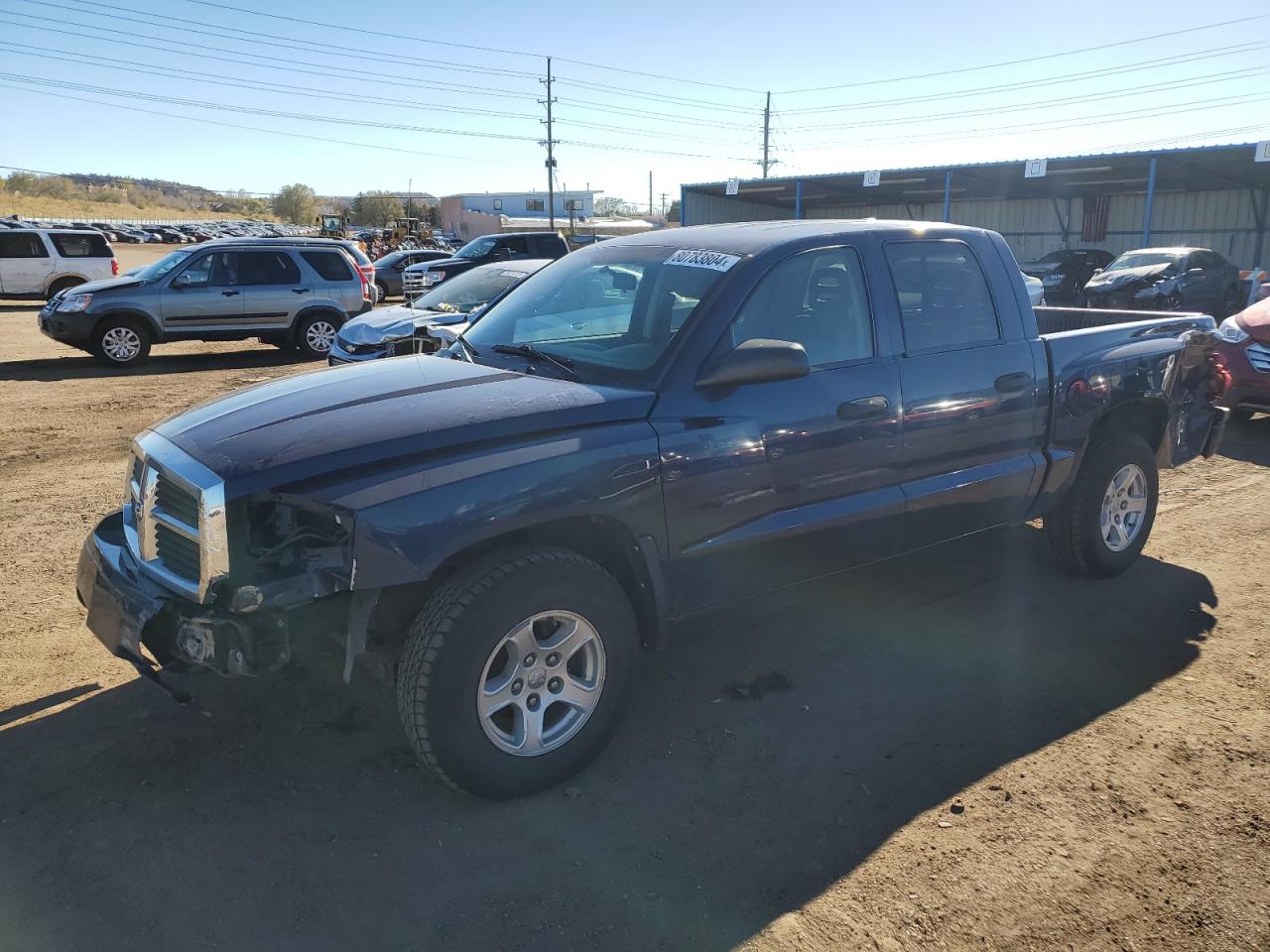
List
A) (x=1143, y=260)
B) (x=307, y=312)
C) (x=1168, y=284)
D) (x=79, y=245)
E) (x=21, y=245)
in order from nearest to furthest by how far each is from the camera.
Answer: (x=307, y=312) → (x=1168, y=284) → (x=1143, y=260) → (x=21, y=245) → (x=79, y=245)

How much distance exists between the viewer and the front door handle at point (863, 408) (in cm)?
382

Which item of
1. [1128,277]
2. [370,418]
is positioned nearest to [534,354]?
[370,418]

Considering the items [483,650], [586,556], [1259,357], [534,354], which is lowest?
[483,650]

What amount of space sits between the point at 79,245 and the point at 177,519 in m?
22.9

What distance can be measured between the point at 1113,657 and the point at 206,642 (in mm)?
3846

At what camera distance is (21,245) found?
2159cm

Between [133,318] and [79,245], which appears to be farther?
[79,245]

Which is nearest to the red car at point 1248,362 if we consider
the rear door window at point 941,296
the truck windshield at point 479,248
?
the rear door window at point 941,296

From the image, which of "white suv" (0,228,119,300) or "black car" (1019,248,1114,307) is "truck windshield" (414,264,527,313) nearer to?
"white suv" (0,228,119,300)

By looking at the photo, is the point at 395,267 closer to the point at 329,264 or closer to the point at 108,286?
the point at 329,264

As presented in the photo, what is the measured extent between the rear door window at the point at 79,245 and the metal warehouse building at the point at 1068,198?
20.7 meters

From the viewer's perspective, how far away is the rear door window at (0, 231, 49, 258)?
21453mm

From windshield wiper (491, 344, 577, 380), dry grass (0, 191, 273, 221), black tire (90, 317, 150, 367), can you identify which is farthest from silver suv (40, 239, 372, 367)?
dry grass (0, 191, 273, 221)

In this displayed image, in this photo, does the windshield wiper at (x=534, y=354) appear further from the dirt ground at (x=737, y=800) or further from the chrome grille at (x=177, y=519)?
the chrome grille at (x=177, y=519)
